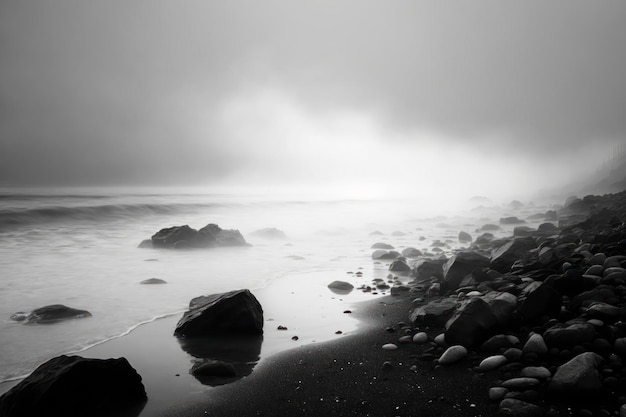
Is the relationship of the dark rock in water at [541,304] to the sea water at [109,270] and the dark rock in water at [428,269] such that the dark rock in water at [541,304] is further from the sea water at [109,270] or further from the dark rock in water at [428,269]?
the sea water at [109,270]

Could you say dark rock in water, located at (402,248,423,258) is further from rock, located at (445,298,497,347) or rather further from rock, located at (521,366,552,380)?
rock, located at (521,366,552,380)

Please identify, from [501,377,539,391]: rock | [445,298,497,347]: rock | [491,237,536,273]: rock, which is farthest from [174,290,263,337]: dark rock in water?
[491,237,536,273]: rock

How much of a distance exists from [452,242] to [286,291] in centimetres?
1249

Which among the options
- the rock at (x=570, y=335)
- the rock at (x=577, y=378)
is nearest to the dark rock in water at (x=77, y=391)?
the rock at (x=577, y=378)

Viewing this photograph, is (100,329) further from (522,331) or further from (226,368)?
(522,331)

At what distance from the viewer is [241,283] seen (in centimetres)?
1079

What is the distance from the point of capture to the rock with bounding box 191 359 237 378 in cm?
468

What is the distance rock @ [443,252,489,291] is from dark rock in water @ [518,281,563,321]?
2555mm

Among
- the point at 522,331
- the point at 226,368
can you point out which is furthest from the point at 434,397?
the point at 226,368

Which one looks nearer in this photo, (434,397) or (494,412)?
(494,412)

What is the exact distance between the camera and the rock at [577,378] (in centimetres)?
329

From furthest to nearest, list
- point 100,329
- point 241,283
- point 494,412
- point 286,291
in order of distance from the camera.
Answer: point 241,283, point 286,291, point 100,329, point 494,412

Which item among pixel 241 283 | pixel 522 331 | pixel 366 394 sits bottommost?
pixel 241 283

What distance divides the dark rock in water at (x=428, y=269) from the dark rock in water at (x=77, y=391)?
25.0 ft
